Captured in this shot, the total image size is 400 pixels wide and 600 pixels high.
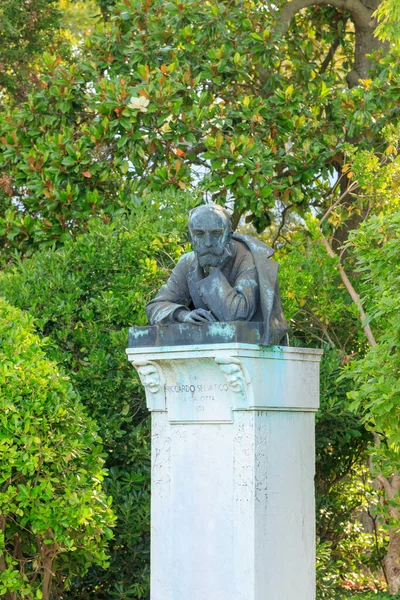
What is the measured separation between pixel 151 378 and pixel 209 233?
991mm

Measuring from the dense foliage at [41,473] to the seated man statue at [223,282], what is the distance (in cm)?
135

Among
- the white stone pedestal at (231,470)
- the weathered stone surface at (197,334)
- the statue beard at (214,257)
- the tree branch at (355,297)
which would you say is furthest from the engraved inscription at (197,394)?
the tree branch at (355,297)

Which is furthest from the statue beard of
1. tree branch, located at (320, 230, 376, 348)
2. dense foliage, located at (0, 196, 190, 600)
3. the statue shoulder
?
tree branch, located at (320, 230, 376, 348)

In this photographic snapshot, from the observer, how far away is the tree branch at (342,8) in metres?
12.4

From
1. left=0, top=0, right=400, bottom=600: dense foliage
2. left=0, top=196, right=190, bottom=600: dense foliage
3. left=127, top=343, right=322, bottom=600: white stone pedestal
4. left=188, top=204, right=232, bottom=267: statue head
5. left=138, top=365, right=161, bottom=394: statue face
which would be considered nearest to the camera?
left=127, top=343, right=322, bottom=600: white stone pedestal

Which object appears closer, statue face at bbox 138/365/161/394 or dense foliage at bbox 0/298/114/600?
statue face at bbox 138/365/161/394

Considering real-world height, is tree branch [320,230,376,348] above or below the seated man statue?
above

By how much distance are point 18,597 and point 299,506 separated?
262 cm

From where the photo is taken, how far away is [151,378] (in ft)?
21.9

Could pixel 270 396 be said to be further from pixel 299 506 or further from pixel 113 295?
pixel 113 295

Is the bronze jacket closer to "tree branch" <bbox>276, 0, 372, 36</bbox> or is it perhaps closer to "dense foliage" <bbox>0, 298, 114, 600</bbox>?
"dense foliage" <bbox>0, 298, 114, 600</bbox>

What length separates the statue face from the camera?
6.64 meters

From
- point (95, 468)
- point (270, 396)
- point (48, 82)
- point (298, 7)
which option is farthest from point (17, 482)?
point (298, 7)

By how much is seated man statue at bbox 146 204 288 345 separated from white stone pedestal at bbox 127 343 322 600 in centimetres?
22
